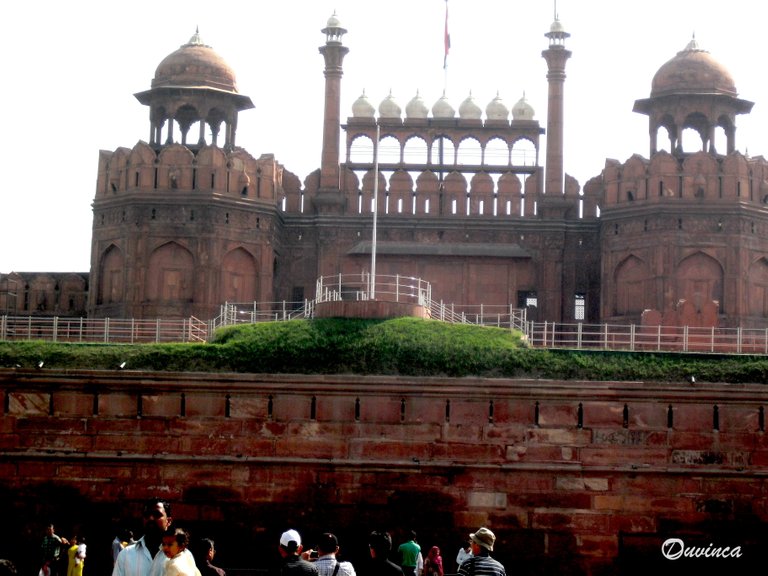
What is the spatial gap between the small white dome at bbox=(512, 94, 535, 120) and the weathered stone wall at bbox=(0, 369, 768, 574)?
12345 mm

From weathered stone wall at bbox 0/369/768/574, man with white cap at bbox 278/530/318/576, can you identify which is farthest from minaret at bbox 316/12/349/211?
man with white cap at bbox 278/530/318/576

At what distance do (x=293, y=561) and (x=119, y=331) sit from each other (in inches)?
861

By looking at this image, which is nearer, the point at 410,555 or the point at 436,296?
the point at 410,555

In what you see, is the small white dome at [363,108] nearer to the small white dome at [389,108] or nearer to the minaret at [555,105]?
the small white dome at [389,108]

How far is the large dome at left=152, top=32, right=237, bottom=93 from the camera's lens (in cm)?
3634

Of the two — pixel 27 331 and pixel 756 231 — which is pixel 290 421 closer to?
pixel 27 331

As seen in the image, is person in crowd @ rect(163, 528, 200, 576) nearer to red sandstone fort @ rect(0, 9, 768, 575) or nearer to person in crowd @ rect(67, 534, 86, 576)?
person in crowd @ rect(67, 534, 86, 576)

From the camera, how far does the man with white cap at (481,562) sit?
1210 cm

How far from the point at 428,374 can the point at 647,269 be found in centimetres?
878

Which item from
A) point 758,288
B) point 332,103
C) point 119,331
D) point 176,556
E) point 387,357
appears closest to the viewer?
point 176,556

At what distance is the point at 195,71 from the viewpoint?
3644 centimetres

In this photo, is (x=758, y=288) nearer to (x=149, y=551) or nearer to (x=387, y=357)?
(x=387, y=357)

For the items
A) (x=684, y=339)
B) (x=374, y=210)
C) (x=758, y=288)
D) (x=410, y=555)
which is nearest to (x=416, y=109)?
(x=374, y=210)

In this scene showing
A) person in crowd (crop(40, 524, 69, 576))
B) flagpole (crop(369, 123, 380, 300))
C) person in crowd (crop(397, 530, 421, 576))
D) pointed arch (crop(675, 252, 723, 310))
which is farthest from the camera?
pointed arch (crop(675, 252, 723, 310))
